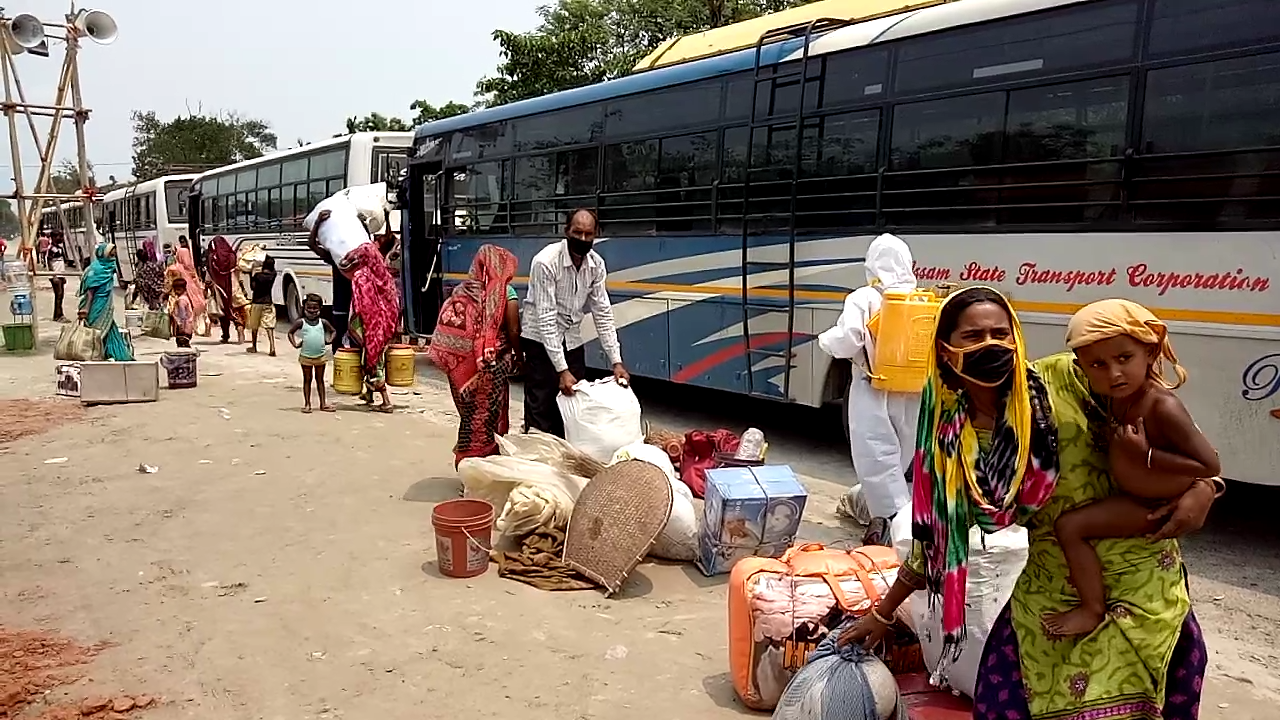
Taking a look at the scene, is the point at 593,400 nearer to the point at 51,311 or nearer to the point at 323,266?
the point at 323,266

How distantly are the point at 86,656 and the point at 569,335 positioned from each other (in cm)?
304

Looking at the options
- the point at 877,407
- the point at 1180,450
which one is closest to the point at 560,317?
the point at 877,407

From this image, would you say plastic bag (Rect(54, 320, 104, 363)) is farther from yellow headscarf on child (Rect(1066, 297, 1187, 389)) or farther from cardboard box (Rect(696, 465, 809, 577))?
yellow headscarf on child (Rect(1066, 297, 1187, 389))

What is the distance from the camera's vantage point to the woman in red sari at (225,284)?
1555 centimetres

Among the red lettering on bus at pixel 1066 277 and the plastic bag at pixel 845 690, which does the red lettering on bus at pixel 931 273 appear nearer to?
the red lettering on bus at pixel 1066 277

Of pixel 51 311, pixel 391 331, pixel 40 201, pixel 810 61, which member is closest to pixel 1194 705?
pixel 810 61

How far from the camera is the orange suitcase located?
10.4 ft

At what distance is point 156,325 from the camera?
15898 mm

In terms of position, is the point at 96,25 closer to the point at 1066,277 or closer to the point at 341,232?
the point at 341,232

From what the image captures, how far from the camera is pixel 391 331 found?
8750 mm

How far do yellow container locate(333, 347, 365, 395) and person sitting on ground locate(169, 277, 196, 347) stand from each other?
7.15m

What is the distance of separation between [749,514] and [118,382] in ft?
25.7

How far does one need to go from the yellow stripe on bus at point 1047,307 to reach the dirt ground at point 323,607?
4.72ft

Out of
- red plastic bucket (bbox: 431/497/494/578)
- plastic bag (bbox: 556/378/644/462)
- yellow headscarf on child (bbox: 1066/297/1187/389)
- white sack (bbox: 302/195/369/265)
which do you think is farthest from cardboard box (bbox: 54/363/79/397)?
yellow headscarf on child (bbox: 1066/297/1187/389)
